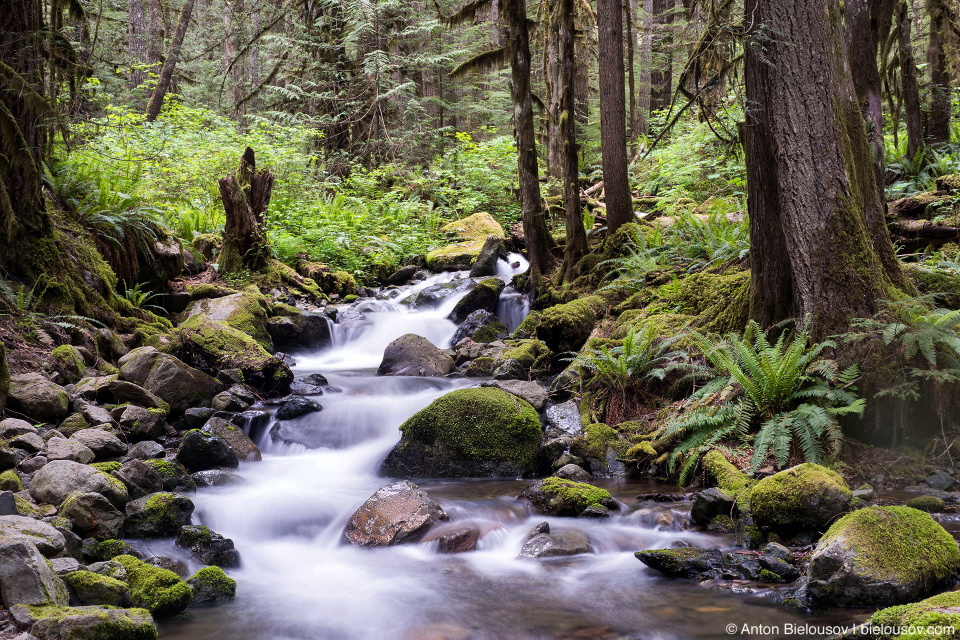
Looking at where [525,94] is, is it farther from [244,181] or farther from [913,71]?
[913,71]

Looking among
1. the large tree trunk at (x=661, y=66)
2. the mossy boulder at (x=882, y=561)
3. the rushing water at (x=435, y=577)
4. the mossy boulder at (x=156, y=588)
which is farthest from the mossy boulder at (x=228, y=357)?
the large tree trunk at (x=661, y=66)

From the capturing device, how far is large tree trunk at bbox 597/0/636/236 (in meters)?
11.4

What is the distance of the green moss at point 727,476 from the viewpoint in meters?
5.21

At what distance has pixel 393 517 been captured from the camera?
5.70 m

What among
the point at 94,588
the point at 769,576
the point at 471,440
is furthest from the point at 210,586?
the point at 769,576

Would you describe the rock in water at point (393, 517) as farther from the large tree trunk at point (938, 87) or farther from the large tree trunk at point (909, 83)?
the large tree trunk at point (938, 87)

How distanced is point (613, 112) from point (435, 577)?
9421 mm

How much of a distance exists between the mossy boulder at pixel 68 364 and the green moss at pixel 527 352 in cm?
587

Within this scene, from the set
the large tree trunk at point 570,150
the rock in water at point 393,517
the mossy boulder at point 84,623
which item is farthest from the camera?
the large tree trunk at point 570,150

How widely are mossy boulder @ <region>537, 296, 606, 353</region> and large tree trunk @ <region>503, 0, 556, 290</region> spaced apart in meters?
3.12

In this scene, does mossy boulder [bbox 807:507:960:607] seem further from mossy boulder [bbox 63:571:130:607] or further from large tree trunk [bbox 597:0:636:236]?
large tree trunk [bbox 597:0:636:236]

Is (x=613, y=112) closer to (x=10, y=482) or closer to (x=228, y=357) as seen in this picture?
(x=228, y=357)

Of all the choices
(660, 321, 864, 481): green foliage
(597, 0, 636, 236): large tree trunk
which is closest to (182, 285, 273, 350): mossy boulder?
(597, 0, 636, 236): large tree trunk

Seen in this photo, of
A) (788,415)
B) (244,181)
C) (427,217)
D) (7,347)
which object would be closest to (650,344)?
(788,415)
